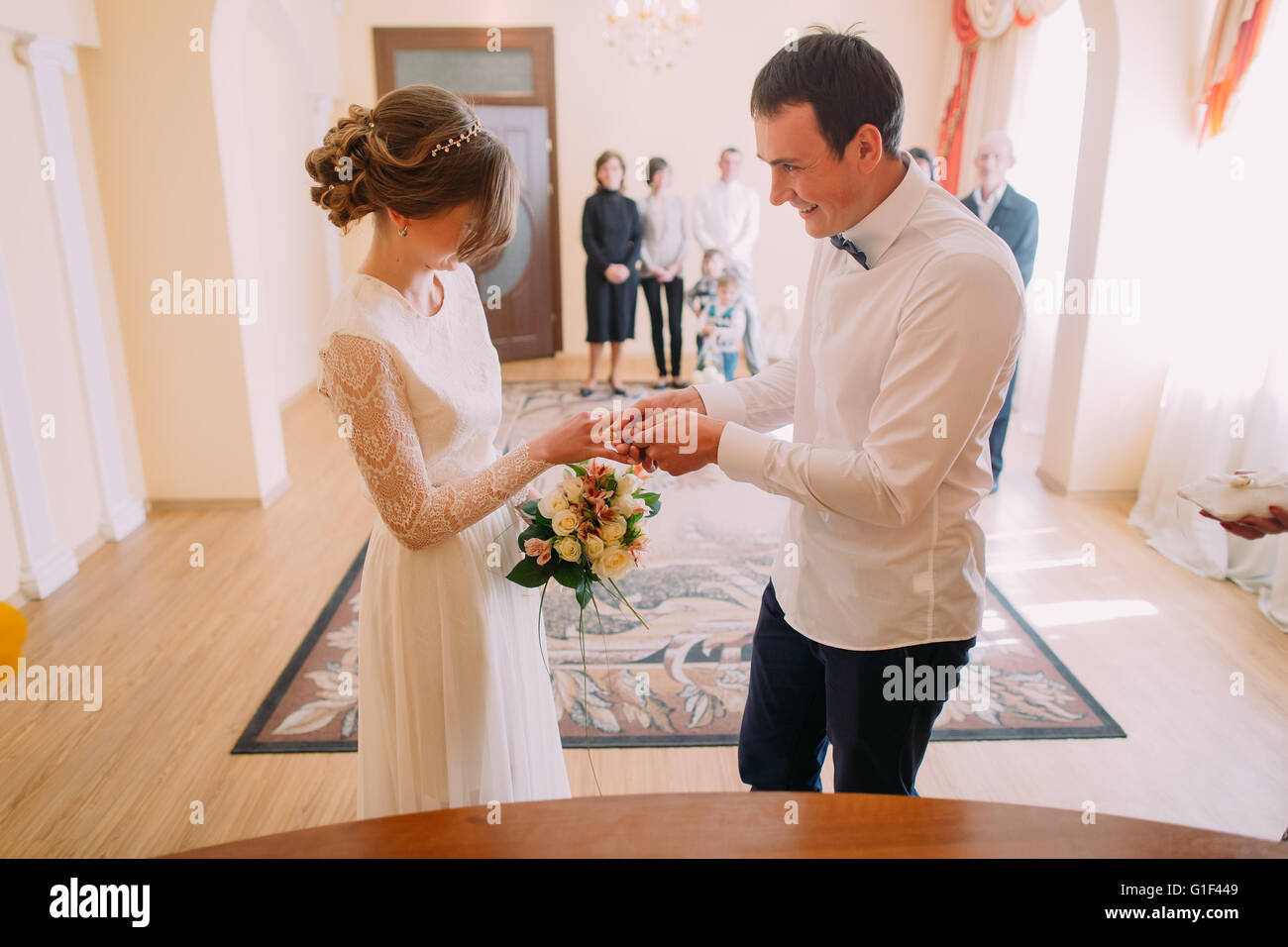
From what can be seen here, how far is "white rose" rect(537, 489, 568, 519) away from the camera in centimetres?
172

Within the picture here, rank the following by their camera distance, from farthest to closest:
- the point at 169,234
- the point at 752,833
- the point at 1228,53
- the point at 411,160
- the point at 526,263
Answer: the point at 526,263
the point at 169,234
the point at 1228,53
the point at 411,160
the point at 752,833

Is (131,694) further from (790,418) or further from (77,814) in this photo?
(790,418)

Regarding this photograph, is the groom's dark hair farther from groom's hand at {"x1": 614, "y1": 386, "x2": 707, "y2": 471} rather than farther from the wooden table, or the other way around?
the wooden table

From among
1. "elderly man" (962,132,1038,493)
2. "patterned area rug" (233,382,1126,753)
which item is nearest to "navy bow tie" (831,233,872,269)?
"patterned area rug" (233,382,1126,753)

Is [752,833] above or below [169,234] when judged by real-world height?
below

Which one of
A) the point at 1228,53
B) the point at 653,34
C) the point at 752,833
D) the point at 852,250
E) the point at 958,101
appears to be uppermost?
the point at 653,34

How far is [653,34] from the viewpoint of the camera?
7.50 m

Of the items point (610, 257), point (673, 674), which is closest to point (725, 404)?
point (673, 674)

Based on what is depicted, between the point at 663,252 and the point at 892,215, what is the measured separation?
555cm

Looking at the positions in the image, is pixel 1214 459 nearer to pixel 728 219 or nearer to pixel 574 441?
pixel 574 441

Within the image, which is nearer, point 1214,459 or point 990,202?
point 1214,459

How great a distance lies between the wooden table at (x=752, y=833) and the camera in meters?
1.04

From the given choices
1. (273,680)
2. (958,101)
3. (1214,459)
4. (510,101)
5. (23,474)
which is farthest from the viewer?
(510,101)

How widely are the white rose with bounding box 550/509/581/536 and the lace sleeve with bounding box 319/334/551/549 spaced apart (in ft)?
0.30
